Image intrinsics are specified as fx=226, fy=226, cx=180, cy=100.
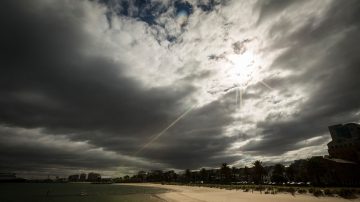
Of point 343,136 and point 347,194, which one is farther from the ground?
point 343,136

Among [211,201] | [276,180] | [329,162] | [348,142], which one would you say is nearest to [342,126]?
[348,142]

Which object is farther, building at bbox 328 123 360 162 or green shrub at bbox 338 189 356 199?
building at bbox 328 123 360 162

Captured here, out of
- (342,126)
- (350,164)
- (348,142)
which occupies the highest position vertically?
(342,126)

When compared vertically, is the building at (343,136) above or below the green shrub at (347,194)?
above

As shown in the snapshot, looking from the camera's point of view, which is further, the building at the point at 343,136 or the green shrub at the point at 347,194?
the building at the point at 343,136

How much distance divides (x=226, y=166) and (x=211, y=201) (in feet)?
399

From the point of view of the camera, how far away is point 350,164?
80.6 metres

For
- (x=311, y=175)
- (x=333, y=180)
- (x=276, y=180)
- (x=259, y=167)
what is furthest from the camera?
(x=259, y=167)

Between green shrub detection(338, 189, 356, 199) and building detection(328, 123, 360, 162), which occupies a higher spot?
building detection(328, 123, 360, 162)

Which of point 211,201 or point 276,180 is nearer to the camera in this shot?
point 211,201

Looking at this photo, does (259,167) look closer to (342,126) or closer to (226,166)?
(226,166)

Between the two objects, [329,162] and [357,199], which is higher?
[329,162]

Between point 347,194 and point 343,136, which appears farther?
point 343,136

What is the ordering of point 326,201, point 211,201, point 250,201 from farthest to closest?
point 211,201
point 250,201
point 326,201
